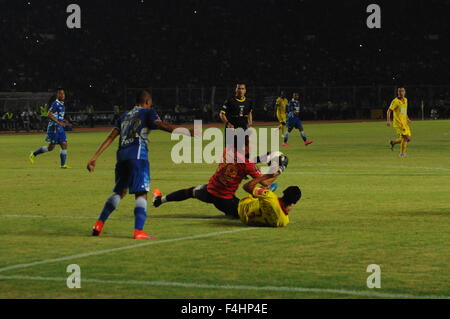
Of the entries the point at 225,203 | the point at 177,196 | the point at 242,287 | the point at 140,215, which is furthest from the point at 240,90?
the point at 242,287

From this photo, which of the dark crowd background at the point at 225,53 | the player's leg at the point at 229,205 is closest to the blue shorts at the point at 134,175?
the player's leg at the point at 229,205

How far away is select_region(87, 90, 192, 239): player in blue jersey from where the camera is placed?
486 inches

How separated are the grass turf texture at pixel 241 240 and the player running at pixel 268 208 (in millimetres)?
246

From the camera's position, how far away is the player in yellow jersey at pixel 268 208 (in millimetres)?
13266

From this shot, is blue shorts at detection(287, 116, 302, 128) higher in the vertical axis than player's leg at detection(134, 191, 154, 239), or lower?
higher

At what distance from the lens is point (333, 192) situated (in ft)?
61.7

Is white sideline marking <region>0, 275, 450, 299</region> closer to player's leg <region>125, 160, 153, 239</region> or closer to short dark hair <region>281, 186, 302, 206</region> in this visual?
player's leg <region>125, 160, 153, 239</region>

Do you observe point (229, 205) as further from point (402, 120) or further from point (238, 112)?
point (402, 120)

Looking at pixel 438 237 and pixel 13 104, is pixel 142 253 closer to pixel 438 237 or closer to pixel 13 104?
pixel 438 237

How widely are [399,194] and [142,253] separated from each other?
8.28 meters

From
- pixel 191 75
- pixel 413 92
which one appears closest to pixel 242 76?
pixel 191 75

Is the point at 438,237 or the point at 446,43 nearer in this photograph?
the point at 438,237

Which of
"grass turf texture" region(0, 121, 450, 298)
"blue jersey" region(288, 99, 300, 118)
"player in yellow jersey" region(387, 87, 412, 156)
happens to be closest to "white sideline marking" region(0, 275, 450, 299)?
"grass turf texture" region(0, 121, 450, 298)

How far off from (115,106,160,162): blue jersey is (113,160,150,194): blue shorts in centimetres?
7
